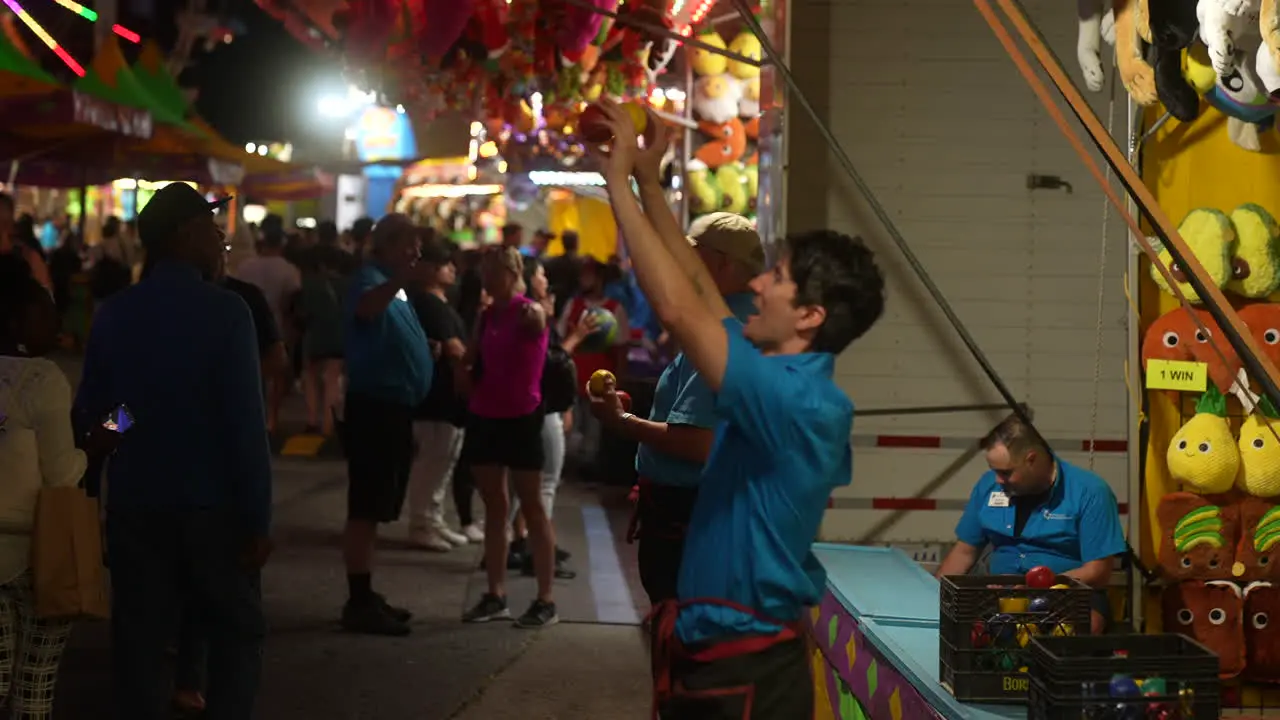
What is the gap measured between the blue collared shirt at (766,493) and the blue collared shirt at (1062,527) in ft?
8.79

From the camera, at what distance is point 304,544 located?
11.6 m

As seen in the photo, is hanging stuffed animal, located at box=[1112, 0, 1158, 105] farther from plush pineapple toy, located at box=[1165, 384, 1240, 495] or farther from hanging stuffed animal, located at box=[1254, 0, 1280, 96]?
plush pineapple toy, located at box=[1165, 384, 1240, 495]

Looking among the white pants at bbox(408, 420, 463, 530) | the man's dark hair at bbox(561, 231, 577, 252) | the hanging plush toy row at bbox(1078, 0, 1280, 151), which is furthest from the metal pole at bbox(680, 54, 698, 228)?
the hanging plush toy row at bbox(1078, 0, 1280, 151)

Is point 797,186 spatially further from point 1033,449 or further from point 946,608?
point 946,608

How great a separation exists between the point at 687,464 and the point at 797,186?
236cm

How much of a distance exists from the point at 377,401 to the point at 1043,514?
3.76m

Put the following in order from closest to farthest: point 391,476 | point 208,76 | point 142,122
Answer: point 391,476 < point 142,122 < point 208,76

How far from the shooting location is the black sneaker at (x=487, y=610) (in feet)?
30.6

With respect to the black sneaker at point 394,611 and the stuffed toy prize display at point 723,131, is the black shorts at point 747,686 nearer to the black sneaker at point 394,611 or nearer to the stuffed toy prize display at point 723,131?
the black sneaker at point 394,611

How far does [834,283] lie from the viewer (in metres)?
3.93

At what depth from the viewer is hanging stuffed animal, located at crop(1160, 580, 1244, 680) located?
7199mm

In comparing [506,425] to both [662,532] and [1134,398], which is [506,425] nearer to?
[1134,398]

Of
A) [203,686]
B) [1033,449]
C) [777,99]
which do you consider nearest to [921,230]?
[777,99]

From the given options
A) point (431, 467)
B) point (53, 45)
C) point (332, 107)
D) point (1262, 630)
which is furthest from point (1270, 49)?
point (332, 107)
